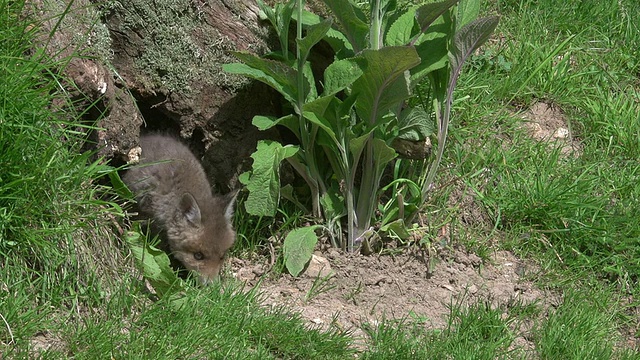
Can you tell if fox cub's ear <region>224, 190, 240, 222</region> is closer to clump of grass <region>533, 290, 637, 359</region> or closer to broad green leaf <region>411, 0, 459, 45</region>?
broad green leaf <region>411, 0, 459, 45</region>

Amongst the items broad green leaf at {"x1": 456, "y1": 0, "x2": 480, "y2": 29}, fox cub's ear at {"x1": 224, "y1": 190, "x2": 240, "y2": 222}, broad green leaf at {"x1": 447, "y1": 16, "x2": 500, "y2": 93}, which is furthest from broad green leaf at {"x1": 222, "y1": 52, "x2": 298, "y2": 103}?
broad green leaf at {"x1": 456, "y1": 0, "x2": 480, "y2": 29}

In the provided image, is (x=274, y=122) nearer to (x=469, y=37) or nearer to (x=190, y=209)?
(x=190, y=209)

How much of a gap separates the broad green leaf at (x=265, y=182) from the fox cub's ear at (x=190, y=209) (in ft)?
1.26

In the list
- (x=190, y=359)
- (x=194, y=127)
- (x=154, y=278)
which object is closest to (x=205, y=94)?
(x=194, y=127)

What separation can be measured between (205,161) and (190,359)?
228 centimetres

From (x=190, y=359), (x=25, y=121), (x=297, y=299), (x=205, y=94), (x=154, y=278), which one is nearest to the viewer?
(x=190, y=359)

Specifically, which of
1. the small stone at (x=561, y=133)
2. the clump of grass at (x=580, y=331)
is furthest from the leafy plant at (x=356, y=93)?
the small stone at (x=561, y=133)

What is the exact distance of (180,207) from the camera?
580 centimetres

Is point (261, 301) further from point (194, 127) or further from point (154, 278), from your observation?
point (194, 127)

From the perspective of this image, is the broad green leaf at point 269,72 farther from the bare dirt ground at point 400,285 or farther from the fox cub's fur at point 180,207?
the bare dirt ground at point 400,285

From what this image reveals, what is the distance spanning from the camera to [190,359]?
14.6 feet

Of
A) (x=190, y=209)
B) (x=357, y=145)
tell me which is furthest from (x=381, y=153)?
(x=190, y=209)

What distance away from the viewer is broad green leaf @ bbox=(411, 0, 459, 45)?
209 inches

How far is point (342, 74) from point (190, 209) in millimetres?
1380
